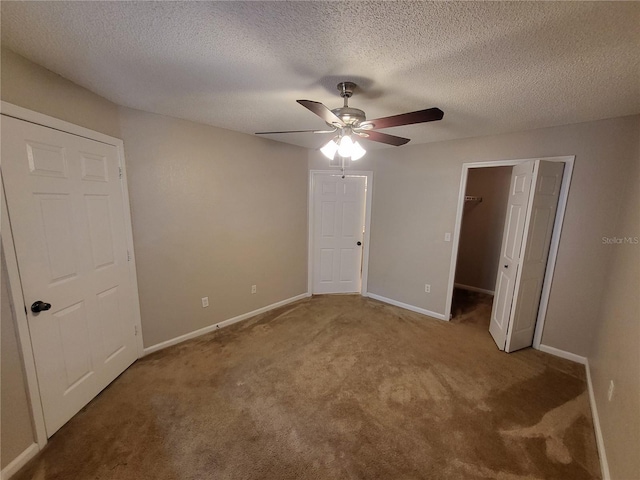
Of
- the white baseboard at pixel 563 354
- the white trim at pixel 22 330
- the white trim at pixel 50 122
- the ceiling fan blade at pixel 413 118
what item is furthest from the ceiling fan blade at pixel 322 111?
the white baseboard at pixel 563 354

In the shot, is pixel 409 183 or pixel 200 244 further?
pixel 409 183

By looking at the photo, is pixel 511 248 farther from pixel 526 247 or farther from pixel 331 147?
pixel 331 147

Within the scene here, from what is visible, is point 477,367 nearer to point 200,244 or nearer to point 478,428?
point 478,428

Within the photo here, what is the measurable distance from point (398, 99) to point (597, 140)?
195 centimetres

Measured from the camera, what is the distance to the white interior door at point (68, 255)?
1.48 metres

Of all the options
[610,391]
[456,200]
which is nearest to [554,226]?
[456,200]

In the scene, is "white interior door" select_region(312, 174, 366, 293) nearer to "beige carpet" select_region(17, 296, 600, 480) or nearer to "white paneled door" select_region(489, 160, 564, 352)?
"beige carpet" select_region(17, 296, 600, 480)

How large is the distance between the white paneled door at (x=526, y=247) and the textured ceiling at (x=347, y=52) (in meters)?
0.57

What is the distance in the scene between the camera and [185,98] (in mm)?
1963

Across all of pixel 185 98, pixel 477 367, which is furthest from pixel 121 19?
pixel 477 367

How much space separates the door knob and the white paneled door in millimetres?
3807

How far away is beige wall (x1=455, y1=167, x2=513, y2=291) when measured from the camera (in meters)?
4.14

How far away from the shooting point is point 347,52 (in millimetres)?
1328

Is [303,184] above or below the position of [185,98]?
below
